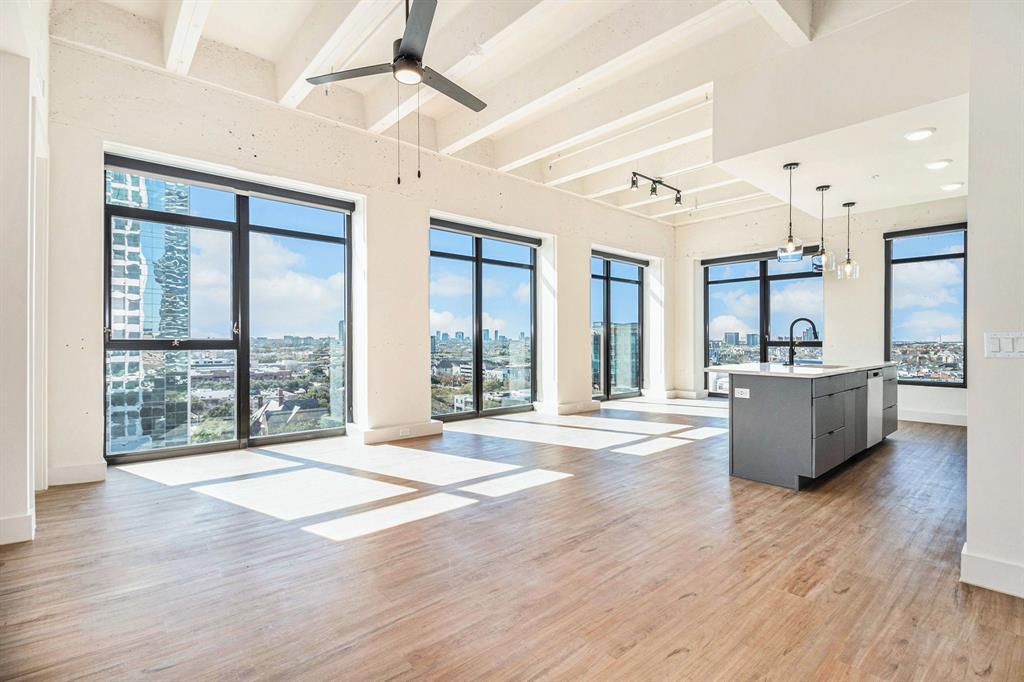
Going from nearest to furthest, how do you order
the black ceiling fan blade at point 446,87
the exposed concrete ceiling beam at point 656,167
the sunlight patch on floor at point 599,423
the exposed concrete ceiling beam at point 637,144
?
the black ceiling fan blade at point 446,87, the exposed concrete ceiling beam at point 637,144, the sunlight patch on floor at point 599,423, the exposed concrete ceiling beam at point 656,167

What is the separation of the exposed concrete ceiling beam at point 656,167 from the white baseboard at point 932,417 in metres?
4.69

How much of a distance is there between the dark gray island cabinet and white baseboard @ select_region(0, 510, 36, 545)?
4834mm

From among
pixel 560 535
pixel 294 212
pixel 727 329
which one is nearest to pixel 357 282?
pixel 294 212

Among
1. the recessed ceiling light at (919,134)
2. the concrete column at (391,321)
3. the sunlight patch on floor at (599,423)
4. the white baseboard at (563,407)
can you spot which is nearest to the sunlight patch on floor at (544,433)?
the sunlight patch on floor at (599,423)

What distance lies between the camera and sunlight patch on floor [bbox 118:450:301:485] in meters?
4.34

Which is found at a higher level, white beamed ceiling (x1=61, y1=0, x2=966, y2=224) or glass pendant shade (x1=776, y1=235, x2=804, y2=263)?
white beamed ceiling (x1=61, y1=0, x2=966, y2=224)

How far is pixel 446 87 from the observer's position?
11.8 feet

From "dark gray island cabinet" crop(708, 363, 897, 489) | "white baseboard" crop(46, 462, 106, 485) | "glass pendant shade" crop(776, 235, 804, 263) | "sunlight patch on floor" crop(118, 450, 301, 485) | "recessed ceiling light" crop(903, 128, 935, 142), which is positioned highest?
"recessed ceiling light" crop(903, 128, 935, 142)

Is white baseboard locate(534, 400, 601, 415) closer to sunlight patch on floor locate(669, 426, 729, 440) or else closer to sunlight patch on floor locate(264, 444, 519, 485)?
sunlight patch on floor locate(669, 426, 729, 440)

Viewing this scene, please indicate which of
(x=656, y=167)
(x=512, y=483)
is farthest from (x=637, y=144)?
(x=512, y=483)

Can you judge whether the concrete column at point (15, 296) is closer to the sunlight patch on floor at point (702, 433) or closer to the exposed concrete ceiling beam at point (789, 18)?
the exposed concrete ceiling beam at point (789, 18)

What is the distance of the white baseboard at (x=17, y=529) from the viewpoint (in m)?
2.91

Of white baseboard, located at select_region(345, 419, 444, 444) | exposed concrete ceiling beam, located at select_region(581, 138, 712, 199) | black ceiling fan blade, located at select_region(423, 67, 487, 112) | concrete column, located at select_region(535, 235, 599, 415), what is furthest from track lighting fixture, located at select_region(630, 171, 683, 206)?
white baseboard, located at select_region(345, 419, 444, 444)

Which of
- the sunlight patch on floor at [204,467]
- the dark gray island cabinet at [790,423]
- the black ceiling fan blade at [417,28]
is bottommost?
the sunlight patch on floor at [204,467]
